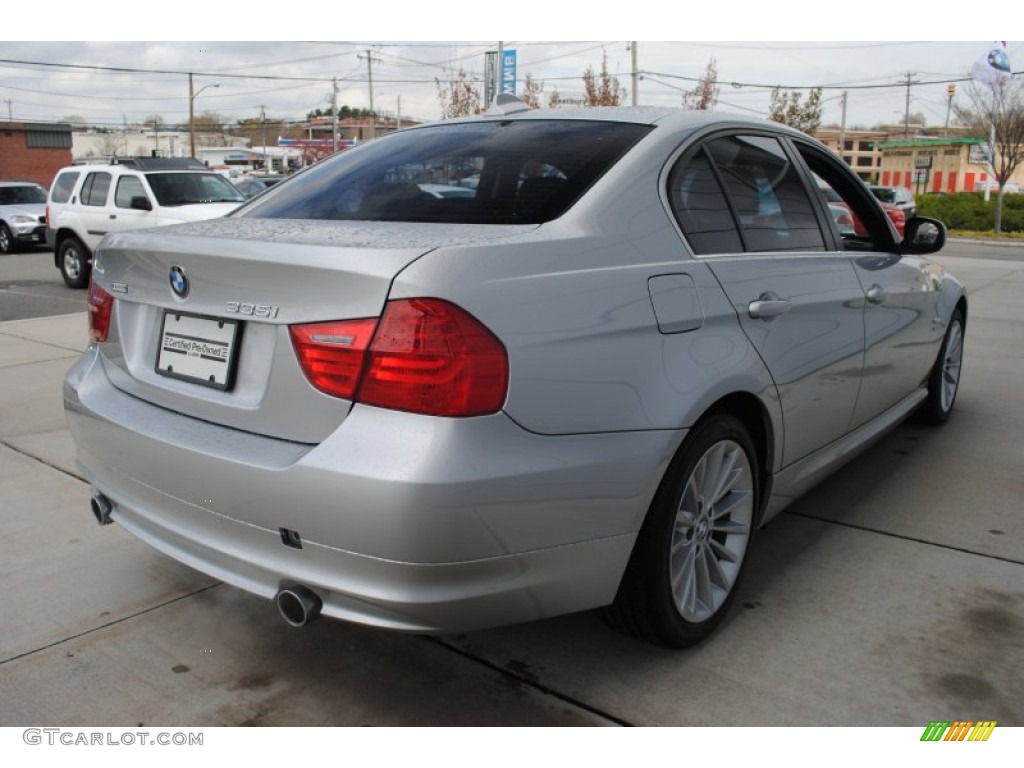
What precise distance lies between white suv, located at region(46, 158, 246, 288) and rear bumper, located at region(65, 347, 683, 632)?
10950 mm

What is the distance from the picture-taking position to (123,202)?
13.1 metres

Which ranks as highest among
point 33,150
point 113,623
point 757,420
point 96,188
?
point 33,150

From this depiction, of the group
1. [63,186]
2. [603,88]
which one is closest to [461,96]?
[603,88]

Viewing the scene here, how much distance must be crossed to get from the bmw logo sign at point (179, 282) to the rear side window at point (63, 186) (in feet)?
43.6

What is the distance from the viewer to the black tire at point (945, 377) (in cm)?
502

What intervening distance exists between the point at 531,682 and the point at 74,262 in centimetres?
1290

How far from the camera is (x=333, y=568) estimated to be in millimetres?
2137

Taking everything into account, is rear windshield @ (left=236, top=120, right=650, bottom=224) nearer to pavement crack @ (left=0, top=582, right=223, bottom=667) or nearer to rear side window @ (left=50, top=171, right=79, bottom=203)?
pavement crack @ (left=0, top=582, right=223, bottom=667)

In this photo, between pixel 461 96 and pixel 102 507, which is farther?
pixel 461 96

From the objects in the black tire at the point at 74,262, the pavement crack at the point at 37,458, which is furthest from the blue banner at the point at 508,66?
the pavement crack at the point at 37,458

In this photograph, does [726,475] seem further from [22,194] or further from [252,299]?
[22,194]

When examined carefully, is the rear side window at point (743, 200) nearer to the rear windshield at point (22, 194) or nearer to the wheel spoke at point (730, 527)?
the wheel spoke at point (730, 527)

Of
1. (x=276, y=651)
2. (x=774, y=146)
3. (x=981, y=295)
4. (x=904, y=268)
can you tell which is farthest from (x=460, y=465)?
(x=981, y=295)

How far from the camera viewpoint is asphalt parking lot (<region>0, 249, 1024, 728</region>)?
2.50 metres
